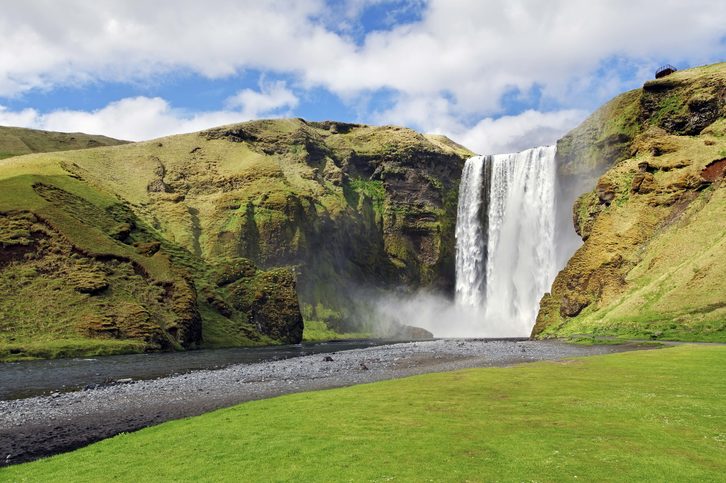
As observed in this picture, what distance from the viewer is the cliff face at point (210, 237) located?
273 ft

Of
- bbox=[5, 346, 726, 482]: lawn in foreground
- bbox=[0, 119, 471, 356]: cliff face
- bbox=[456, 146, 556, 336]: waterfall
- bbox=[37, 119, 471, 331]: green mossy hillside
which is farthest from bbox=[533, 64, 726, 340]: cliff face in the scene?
bbox=[37, 119, 471, 331]: green mossy hillside

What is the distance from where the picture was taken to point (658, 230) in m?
73.8

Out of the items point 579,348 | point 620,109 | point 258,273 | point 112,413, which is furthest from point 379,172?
point 112,413

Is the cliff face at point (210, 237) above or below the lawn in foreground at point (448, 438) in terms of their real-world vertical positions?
above

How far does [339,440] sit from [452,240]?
168 m

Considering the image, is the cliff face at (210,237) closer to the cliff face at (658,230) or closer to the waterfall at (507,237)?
the waterfall at (507,237)

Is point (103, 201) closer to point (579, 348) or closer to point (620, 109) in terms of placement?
point (579, 348)

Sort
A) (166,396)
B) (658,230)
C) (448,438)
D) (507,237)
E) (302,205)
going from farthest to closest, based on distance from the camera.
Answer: (302,205) → (507,237) → (658,230) → (166,396) → (448,438)

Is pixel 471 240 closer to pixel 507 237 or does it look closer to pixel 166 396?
pixel 507 237

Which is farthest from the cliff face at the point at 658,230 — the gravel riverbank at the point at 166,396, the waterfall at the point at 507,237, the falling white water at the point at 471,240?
the falling white water at the point at 471,240

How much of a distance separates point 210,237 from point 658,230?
11407 cm

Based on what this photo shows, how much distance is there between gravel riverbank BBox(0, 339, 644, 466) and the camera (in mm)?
24625

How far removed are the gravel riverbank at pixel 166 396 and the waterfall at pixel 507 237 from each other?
70.1 meters

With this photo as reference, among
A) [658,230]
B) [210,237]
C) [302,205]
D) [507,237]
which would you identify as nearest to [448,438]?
[658,230]
